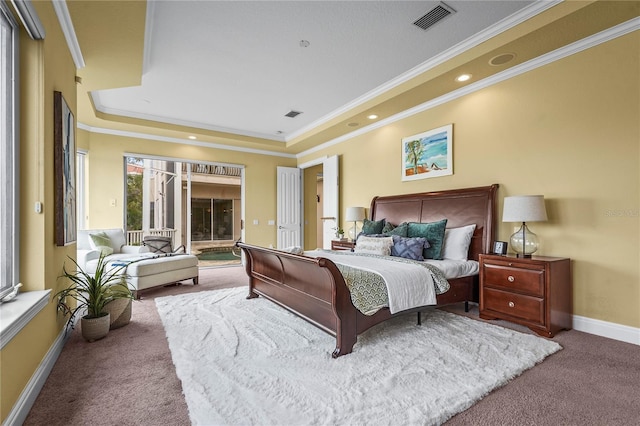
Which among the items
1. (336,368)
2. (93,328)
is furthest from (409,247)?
(93,328)

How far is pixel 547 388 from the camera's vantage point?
1.96 m

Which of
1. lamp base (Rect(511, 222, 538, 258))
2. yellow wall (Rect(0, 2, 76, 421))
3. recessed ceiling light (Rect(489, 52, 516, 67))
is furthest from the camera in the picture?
recessed ceiling light (Rect(489, 52, 516, 67))

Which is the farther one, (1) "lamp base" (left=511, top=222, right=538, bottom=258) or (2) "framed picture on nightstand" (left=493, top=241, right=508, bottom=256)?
(2) "framed picture on nightstand" (left=493, top=241, right=508, bottom=256)

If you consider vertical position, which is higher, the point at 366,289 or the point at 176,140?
the point at 176,140

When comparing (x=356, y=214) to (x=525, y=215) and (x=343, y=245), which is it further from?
(x=525, y=215)

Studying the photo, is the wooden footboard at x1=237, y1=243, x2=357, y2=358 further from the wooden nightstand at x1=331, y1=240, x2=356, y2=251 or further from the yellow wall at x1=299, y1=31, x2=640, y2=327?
the yellow wall at x1=299, y1=31, x2=640, y2=327

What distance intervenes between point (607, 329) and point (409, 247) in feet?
6.12

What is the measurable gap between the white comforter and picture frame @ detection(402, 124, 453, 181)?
1897 mm

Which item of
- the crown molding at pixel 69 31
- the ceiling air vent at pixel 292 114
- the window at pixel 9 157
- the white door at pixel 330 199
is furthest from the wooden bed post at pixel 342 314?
the white door at pixel 330 199

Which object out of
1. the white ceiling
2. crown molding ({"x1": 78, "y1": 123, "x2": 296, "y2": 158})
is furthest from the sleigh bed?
crown molding ({"x1": 78, "y1": 123, "x2": 296, "y2": 158})

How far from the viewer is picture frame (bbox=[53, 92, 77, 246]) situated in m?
2.47

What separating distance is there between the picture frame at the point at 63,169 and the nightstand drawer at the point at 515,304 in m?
3.88

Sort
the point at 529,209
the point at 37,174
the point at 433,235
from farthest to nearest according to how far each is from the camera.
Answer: the point at 433,235
the point at 529,209
the point at 37,174

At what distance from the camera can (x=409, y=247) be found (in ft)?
12.1
